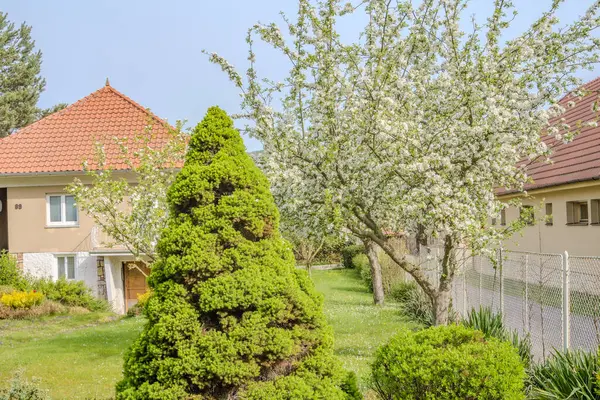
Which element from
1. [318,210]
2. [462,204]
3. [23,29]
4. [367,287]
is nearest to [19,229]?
[367,287]

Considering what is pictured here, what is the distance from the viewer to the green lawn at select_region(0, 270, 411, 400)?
1127cm

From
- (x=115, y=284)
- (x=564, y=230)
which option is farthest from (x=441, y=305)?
(x=115, y=284)

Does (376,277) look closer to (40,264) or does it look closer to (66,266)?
(66,266)

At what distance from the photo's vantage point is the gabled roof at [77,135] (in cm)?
2595

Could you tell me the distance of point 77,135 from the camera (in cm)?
2758

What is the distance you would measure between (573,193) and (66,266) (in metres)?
18.3

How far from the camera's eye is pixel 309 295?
20.8 feet

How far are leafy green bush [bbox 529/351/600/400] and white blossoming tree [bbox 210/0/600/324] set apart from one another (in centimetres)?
220

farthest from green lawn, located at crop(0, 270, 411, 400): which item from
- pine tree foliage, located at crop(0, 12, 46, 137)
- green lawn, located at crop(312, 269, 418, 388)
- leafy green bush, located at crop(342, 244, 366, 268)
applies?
pine tree foliage, located at crop(0, 12, 46, 137)

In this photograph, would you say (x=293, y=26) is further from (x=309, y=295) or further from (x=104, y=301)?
(x=104, y=301)

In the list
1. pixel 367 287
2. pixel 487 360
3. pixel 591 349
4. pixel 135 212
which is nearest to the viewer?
pixel 487 360

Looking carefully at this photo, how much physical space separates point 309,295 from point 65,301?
19806 millimetres

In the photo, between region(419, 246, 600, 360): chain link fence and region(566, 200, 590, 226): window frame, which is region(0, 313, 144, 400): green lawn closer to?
region(419, 246, 600, 360): chain link fence

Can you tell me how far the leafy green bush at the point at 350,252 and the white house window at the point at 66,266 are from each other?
18300 millimetres
